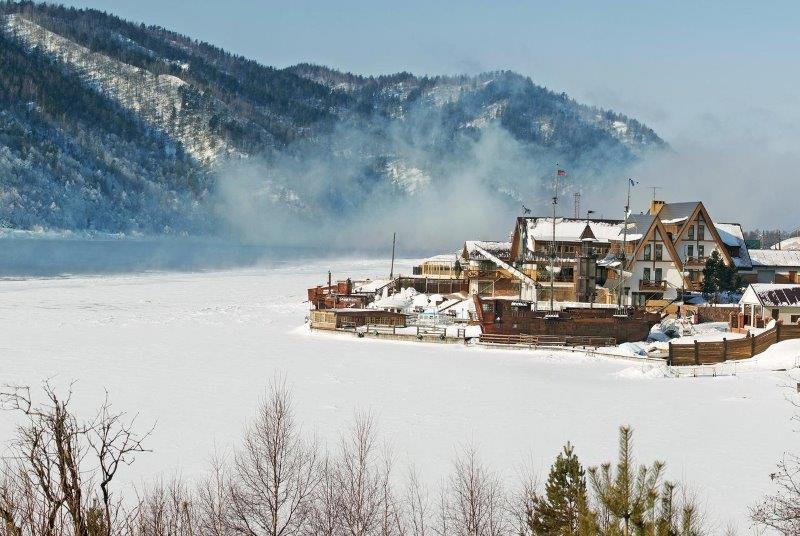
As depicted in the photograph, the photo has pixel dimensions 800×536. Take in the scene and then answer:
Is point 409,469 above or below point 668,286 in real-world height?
below

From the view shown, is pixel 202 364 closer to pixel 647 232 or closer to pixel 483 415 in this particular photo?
pixel 483 415

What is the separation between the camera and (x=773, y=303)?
47.0m

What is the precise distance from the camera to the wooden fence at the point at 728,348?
4025 centimetres

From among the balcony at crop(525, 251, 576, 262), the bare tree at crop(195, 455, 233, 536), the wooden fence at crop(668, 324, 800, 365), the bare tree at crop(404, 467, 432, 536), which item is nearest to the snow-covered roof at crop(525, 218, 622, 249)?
the balcony at crop(525, 251, 576, 262)

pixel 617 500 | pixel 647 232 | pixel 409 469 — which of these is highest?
pixel 647 232

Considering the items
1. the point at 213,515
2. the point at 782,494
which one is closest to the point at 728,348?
the point at 782,494

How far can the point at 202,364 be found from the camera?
38.9m

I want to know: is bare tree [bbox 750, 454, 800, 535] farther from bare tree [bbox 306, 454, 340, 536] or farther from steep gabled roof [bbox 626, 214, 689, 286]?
steep gabled roof [bbox 626, 214, 689, 286]

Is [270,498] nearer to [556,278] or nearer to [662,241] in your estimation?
[556,278]

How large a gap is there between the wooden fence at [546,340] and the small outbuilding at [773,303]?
8.16 m

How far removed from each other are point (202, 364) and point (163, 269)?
3335 inches

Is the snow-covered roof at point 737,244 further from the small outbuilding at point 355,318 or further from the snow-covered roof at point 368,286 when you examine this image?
the snow-covered roof at point 368,286

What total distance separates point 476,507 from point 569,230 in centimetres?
5803

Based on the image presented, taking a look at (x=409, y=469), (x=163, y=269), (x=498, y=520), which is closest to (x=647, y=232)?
(x=409, y=469)
